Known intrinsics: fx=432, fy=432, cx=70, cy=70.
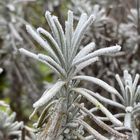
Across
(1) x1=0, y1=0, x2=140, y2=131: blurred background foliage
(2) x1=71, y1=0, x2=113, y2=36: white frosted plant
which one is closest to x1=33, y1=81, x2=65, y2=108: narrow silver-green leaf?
(1) x1=0, y1=0, x2=140, y2=131: blurred background foliage

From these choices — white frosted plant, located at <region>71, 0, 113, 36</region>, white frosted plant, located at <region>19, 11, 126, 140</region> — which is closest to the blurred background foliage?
white frosted plant, located at <region>71, 0, 113, 36</region>

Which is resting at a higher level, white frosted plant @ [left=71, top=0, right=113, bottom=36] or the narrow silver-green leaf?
white frosted plant @ [left=71, top=0, right=113, bottom=36]

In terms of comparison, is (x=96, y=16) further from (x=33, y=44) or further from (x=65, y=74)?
(x=65, y=74)

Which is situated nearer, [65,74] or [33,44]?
[65,74]

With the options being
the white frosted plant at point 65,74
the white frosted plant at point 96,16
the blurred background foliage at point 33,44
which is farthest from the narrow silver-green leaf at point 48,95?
the white frosted plant at point 96,16

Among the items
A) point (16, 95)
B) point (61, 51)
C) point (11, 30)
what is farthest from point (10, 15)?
point (61, 51)

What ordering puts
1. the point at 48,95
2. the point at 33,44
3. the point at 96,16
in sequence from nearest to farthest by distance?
the point at 48,95, the point at 96,16, the point at 33,44

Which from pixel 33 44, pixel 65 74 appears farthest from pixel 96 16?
pixel 65 74

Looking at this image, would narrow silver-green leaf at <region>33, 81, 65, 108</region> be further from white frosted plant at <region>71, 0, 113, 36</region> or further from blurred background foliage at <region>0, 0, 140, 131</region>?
white frosted plant at <region>71, 0, 113, 36</region>

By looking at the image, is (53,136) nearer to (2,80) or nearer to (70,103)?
(70,103)

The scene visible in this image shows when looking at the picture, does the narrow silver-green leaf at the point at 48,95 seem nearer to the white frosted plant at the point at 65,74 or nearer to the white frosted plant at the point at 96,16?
the white frosted plant at the point at 65,74

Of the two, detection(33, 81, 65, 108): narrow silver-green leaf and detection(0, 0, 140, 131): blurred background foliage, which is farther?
detection(0, 0, 140, 131): blurred background foliage
